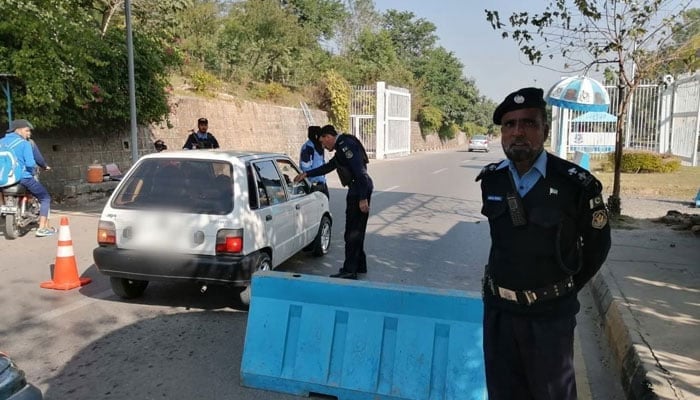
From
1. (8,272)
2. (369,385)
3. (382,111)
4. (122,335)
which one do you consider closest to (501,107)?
(369,385)

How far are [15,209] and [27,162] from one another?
0.78 meters

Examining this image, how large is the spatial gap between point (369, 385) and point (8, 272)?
5481 millimetres

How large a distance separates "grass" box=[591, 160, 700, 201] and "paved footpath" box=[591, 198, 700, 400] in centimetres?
703

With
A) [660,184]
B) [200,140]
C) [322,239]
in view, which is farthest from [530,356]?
[660,184]

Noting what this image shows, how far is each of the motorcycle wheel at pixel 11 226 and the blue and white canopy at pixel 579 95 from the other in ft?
39.7

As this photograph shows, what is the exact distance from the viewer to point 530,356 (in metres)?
2.46

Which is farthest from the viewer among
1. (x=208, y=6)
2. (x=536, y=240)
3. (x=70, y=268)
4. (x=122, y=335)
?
(x=208, y=6)

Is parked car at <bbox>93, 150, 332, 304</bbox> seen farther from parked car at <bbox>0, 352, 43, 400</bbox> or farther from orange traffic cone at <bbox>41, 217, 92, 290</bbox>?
parked car at <bbox>0, 352, 43, 400</bbox>

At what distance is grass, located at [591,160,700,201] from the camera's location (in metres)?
14.6

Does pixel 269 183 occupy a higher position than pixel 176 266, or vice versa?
pixel 269 183

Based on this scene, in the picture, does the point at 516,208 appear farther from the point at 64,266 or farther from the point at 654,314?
the point at 64,266

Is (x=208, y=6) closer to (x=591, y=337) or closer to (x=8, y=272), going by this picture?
(x=8, y=272)

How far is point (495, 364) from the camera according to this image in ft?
8.48

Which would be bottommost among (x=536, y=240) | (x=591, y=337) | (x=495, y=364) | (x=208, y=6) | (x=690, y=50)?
(x=591, y=337)
